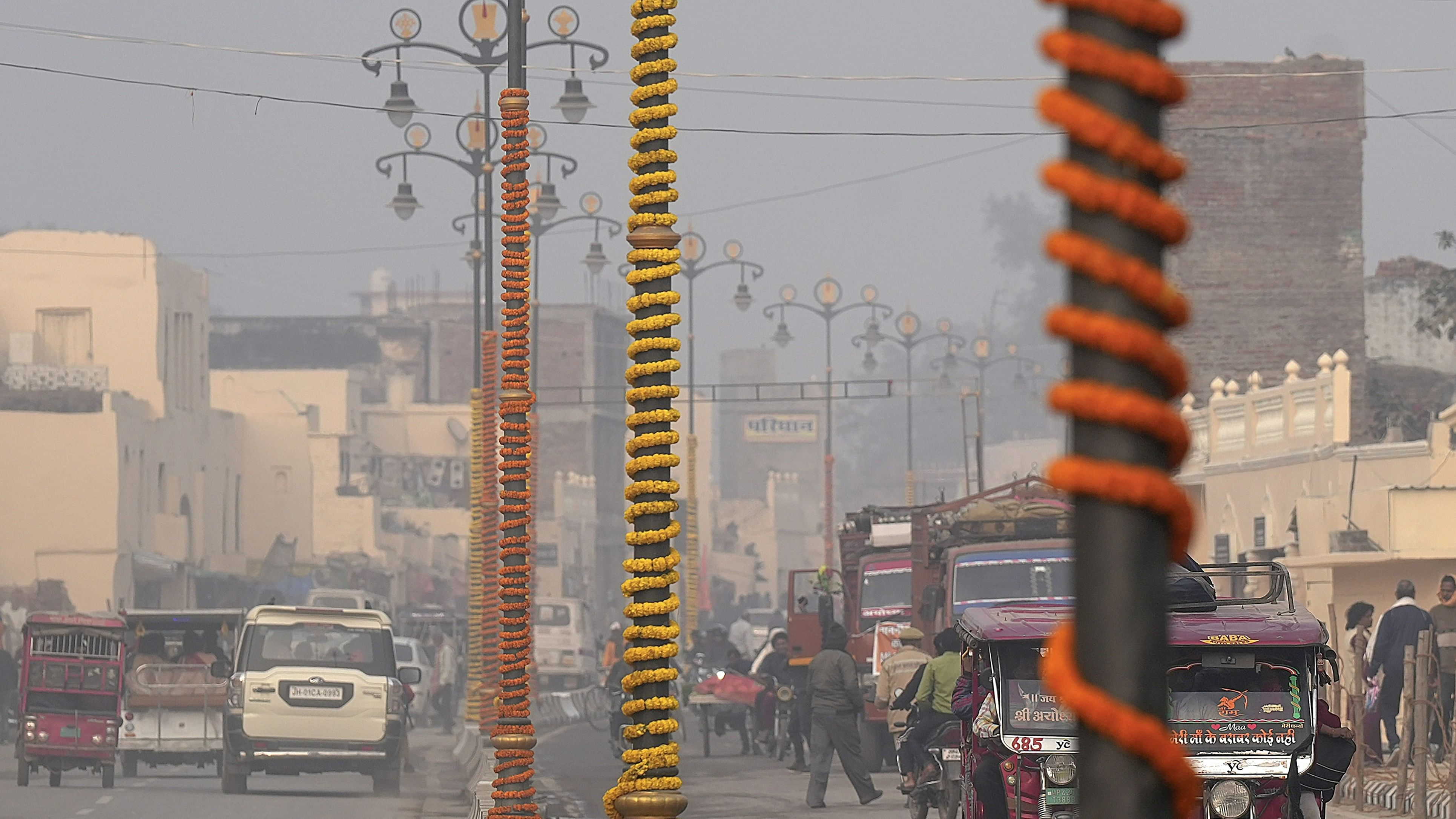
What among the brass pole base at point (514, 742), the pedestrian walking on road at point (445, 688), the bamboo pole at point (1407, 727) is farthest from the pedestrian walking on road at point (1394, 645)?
the pedestrian walking on road at point (445, 688)

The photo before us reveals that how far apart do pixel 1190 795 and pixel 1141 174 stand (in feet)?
2.18

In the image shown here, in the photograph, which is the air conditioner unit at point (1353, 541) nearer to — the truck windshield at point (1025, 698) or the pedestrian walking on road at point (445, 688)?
the pedestrian walking on road at point (445, 688)

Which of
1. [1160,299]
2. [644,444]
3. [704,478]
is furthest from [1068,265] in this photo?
[704,478]

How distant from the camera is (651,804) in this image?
23.3 feet

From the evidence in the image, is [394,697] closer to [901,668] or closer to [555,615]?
[901,668]

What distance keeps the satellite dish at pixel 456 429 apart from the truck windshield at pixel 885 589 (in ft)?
211

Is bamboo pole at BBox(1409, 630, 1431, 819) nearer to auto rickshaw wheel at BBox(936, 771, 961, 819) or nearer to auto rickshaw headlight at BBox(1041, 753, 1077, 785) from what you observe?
auto rickshaw wheel at BBox(936, 771, 961, 819)

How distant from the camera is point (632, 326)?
24.7 feet

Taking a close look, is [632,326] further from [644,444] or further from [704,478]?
[704,478]

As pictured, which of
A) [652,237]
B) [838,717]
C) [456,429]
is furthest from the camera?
[456,429]

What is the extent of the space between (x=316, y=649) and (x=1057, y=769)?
14.8 meters

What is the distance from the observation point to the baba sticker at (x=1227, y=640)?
11695 mm

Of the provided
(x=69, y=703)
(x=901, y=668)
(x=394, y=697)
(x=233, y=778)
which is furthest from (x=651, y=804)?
(x=69, y=703)

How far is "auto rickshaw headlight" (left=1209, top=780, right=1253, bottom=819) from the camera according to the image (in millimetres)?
11797
